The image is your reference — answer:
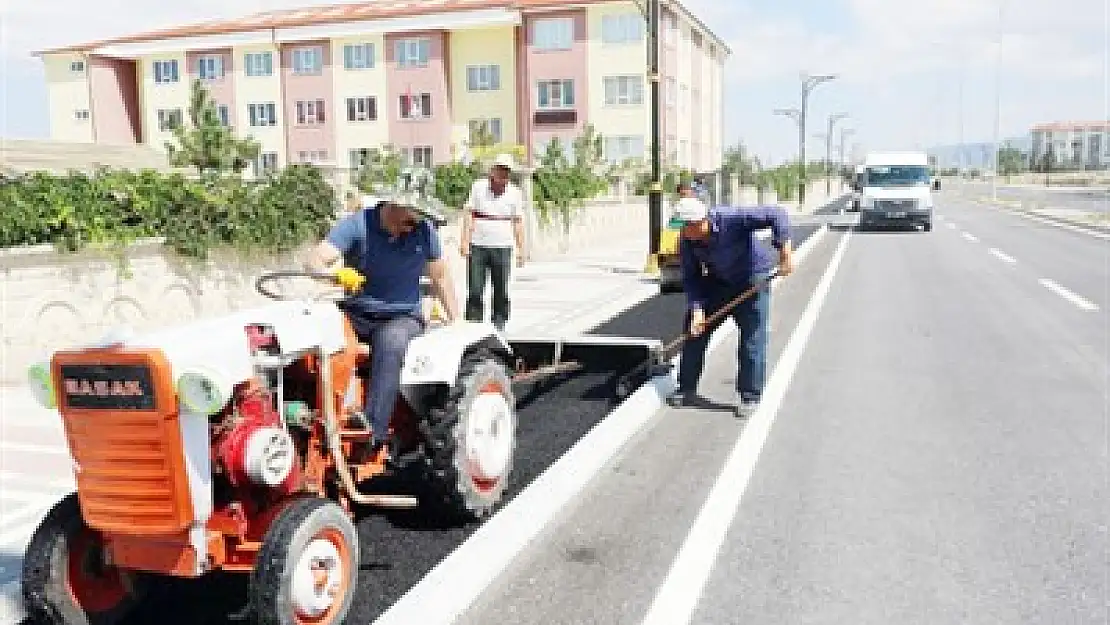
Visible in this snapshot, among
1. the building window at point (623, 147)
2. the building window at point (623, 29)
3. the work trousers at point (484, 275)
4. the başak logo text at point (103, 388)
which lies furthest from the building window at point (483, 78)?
the başak logo text at point (103, 388)

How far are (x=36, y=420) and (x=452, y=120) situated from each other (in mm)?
46160

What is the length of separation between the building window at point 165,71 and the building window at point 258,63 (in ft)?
17.1

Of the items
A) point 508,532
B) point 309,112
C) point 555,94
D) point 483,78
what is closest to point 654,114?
point 508,532

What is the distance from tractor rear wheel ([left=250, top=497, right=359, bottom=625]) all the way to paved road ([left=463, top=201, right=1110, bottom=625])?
2.15 feet

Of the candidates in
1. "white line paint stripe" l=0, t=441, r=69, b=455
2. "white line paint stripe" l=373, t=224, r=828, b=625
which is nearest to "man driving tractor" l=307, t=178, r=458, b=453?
"white line paint stripe" l=373, t=224, r=828, b=625

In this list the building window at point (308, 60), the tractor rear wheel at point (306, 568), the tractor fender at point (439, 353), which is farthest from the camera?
the building window at point (308, 60)

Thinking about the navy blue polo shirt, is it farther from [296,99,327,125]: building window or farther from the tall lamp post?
[296,99,327,125]: building window

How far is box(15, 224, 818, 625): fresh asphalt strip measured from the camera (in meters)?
3.63

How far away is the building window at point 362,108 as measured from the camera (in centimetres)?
5153

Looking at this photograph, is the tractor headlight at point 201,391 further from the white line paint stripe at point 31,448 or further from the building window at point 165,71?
the building window at point 165,71

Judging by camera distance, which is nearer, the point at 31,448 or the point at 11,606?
the point at 11,606

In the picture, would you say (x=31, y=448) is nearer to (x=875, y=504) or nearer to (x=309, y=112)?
(x=875, y=504)

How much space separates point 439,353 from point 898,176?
92.7 feet

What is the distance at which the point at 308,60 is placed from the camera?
51.6 m
